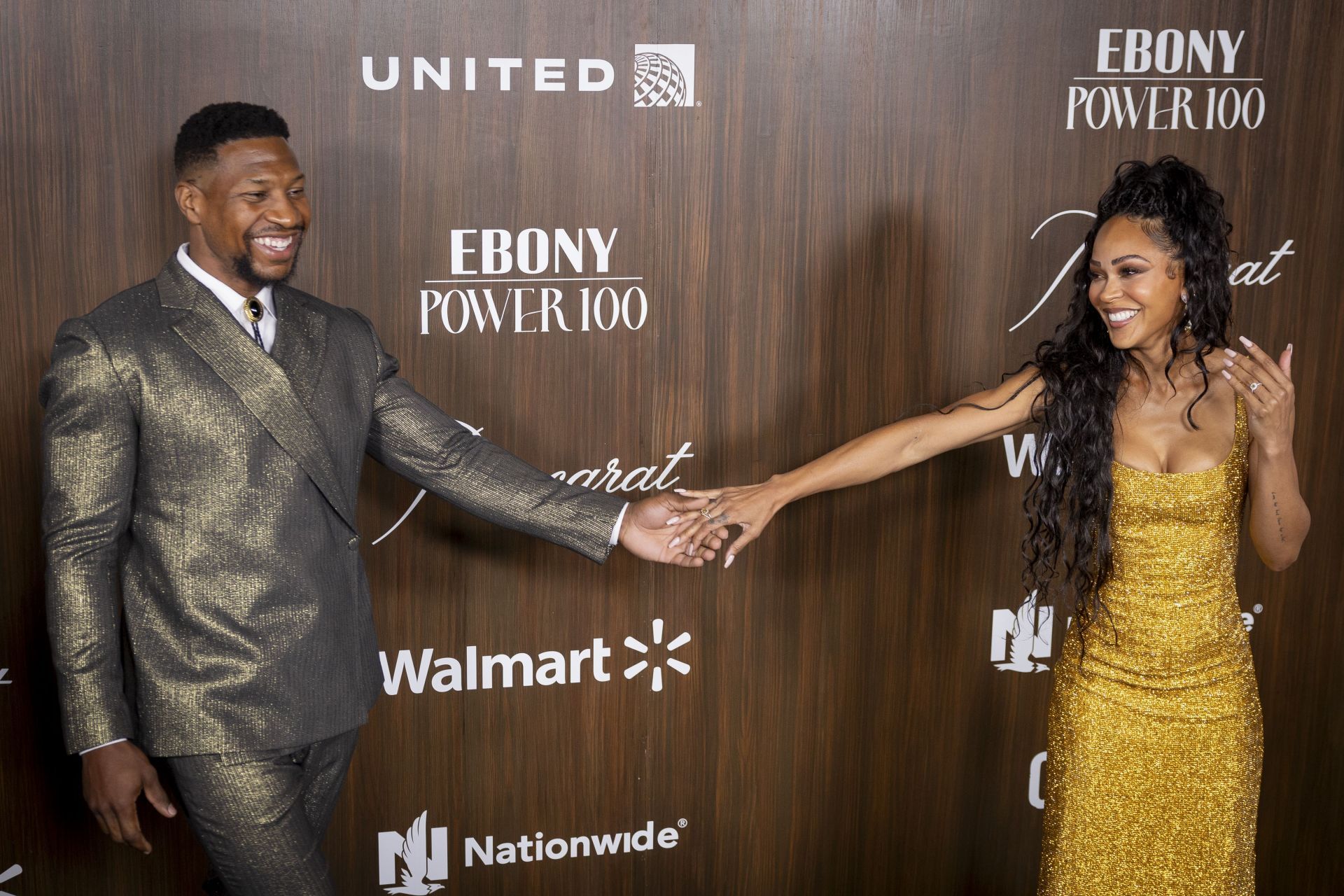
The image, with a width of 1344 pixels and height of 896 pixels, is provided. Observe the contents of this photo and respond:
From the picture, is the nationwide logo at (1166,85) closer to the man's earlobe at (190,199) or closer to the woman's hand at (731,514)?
the woman's hand at (731,514)

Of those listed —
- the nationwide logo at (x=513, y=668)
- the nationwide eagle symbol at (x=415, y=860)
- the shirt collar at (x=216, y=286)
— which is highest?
the shirt collar at (x=216, y=286)

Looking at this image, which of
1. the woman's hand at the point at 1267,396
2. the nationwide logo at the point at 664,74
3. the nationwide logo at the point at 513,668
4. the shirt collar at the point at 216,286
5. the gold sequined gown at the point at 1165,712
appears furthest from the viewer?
the nationwide logo at the point at 513,668

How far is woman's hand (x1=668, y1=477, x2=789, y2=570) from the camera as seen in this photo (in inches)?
105

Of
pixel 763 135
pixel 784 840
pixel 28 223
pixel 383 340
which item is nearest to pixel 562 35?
pixel 763 135

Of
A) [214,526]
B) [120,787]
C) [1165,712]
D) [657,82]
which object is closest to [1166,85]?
[657,82]

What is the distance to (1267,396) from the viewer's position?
228 cm

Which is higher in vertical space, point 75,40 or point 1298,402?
point 75,40

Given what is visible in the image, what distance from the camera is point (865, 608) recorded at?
3182 millimetres

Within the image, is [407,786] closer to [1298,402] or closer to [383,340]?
[383,340]

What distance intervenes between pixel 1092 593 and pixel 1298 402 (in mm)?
1184

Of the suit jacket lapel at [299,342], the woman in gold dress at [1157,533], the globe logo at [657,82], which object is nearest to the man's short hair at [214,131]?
the suit jacket lapel at [299,342]

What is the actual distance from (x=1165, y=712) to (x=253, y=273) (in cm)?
174

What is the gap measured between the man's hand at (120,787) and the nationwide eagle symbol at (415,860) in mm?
1007

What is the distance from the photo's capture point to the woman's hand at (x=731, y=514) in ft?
8.71
